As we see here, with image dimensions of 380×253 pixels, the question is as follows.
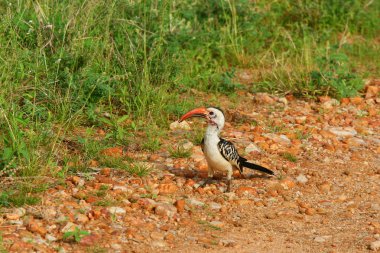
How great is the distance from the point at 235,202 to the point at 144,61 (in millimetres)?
2161

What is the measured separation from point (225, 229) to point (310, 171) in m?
1.48

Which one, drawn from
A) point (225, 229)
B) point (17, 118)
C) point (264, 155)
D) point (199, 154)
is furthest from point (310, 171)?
point (17, 118)

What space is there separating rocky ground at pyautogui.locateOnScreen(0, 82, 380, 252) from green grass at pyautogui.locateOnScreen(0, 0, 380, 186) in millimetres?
314

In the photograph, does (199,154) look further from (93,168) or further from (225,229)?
(225,229)

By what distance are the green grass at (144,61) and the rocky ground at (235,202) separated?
0.31 m

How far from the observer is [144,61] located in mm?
7812

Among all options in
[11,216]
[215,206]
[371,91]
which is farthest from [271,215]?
[371,91]

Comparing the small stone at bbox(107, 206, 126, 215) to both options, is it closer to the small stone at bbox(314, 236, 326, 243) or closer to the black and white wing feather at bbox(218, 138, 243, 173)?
the black and white wing feather at bbox(218, 138, 243, 173)

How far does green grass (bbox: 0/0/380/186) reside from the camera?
677 cm

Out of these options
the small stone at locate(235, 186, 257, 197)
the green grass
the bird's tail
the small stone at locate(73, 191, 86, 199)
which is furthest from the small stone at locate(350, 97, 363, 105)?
the small stone at locate(73, 191, 86, 199)

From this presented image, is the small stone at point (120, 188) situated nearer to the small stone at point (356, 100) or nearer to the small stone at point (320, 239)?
the small stone at point (320, 239)

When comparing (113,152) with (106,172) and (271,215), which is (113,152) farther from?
(271,215)

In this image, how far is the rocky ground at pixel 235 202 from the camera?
539 centimetres

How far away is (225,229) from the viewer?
5707 mm
